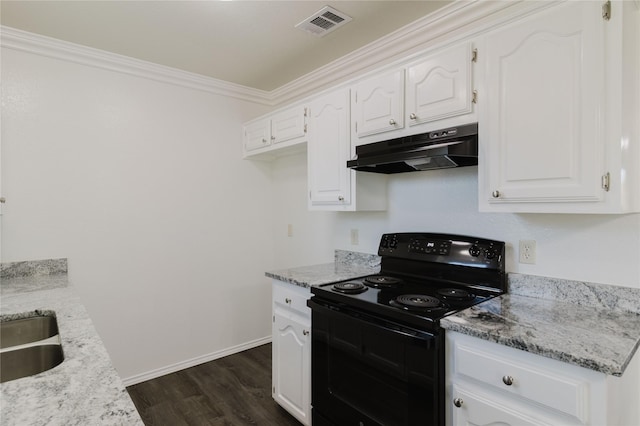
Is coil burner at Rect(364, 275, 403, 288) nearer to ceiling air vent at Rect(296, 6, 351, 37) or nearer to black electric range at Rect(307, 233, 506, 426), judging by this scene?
black electric range at Rect(307, 233, 506, 426)

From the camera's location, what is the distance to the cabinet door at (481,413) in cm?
120

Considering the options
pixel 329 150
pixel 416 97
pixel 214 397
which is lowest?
pixel 214 397

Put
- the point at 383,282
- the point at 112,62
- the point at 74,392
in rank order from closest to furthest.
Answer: the point at 74,392 → the point at 383,282 → the point at 112,62

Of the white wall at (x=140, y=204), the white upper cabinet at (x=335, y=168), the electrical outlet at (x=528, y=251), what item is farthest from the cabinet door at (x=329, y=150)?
the white wall at (x=140, y=204)

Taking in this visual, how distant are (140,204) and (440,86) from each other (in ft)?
7.75

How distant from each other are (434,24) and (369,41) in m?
0.47

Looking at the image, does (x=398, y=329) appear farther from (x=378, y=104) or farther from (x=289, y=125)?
(x=289, y=125)

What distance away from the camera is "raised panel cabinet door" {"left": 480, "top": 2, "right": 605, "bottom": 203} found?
4.26ft

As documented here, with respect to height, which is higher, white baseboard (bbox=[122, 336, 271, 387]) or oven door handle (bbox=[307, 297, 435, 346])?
oven door handle (bbox=[307, 297, 435, 346])

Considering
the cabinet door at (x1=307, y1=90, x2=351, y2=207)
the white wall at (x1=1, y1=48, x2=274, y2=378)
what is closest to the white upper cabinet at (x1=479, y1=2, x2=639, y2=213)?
the cabinet door at (x1=307, y1=90, x2=351, y2=207)

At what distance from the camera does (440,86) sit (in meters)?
1.73

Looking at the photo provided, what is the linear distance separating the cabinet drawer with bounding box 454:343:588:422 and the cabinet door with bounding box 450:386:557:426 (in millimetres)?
70

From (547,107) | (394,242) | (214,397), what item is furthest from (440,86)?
(214,397)

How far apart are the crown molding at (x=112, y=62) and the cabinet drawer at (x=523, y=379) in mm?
2865
